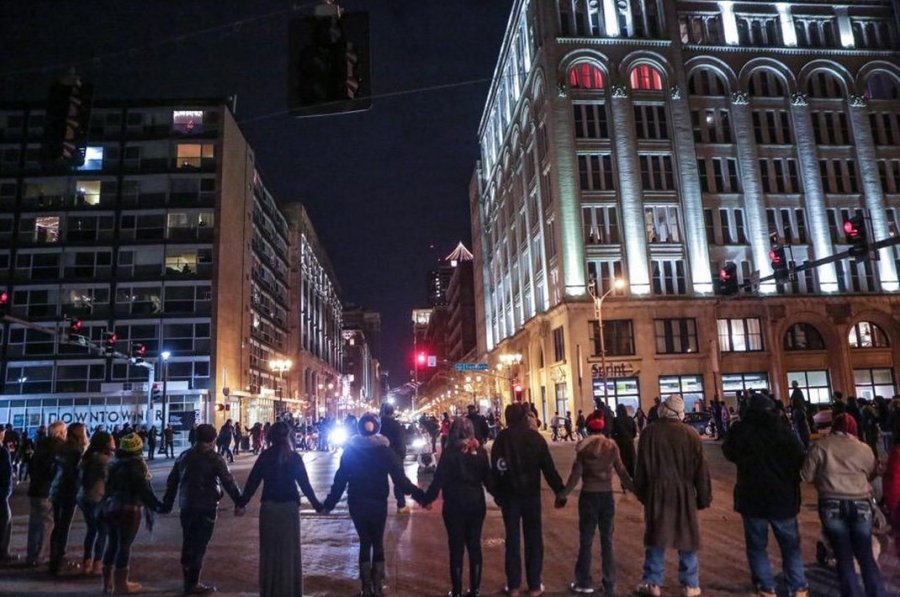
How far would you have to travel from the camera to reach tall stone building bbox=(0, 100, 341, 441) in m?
50.9

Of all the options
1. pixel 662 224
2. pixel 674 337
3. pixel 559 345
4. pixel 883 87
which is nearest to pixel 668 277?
pixel 662 224

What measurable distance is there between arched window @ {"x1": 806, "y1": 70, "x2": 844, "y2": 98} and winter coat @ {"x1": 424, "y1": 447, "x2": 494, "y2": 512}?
56.5 meters

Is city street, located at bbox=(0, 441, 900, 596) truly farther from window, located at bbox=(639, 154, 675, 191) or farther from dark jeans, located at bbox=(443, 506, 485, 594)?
window, located at bbox=(639, 154, 675, 191)

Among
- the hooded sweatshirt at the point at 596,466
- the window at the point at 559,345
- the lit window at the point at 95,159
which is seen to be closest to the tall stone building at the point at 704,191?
the window at the point at 559,345

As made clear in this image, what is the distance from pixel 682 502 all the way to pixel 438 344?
526 feet

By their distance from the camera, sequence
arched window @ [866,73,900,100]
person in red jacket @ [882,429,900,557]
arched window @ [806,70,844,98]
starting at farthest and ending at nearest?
arched window @ [866,73,900,100], arched window @ [806,70,844,98], person in red jacket @ [882,429,900,557]

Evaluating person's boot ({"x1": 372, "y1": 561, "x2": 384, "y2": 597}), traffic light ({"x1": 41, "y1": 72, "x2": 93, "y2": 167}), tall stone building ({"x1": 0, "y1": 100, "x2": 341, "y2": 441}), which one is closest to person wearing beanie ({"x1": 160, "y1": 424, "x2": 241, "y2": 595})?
person's boot ({"x1": 372, "y1": 561, "x2": 384, "y2": 597})

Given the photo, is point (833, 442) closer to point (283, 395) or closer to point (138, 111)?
point (138, 111)

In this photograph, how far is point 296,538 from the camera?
647 cm

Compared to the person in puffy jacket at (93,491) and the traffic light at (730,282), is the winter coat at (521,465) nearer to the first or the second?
the person in puffy jacket at (93,491)

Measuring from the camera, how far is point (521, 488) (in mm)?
6996

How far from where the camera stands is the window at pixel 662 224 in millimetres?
47719

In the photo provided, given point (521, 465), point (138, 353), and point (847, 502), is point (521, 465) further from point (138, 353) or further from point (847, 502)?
point (138, 353)

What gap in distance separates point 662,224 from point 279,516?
45772 mm
